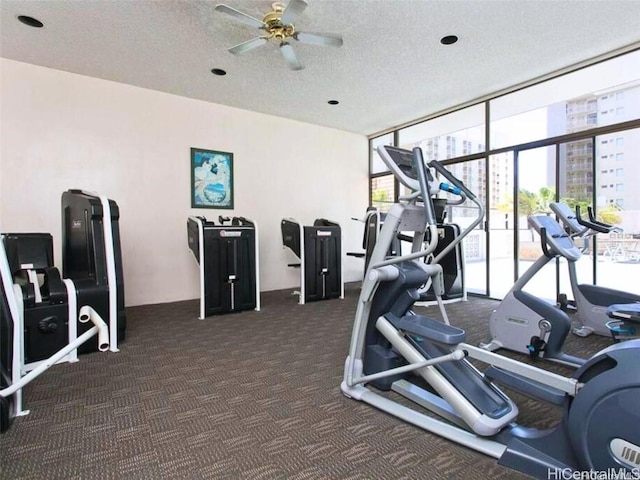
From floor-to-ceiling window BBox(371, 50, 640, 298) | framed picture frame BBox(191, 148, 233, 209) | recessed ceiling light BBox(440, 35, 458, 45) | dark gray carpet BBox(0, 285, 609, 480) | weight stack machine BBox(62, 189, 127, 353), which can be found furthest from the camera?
A: framed picture frame BBox(191, 148, 233, 209)

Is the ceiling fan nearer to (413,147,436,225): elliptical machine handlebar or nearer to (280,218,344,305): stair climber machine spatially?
(413,147,436,225): elliptical machine handlebar

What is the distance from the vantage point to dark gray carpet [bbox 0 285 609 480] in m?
1.55

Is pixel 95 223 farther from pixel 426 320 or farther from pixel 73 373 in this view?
pixel 426 320

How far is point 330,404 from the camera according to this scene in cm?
212

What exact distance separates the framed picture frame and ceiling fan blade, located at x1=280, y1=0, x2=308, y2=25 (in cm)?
281

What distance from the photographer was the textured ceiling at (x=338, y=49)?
120 inches

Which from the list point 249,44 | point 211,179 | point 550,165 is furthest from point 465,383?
point 211,179

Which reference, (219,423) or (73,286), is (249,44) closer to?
(73,286)

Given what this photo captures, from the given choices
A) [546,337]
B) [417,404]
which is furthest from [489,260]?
[417,404]

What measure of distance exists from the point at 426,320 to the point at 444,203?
79cm

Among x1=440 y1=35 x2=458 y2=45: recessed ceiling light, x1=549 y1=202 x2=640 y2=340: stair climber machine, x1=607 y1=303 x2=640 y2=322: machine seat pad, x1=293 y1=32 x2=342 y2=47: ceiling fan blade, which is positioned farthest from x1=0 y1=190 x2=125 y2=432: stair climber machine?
x1=549 y1=202 x2=640 y2=340: stair climber machine

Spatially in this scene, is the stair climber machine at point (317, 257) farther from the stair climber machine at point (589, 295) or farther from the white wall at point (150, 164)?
the stair climber machine at point (589, 295)

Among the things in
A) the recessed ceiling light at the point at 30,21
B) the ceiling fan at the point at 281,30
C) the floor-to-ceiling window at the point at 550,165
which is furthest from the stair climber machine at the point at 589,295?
the recessed ceiling light at the point at 30,21

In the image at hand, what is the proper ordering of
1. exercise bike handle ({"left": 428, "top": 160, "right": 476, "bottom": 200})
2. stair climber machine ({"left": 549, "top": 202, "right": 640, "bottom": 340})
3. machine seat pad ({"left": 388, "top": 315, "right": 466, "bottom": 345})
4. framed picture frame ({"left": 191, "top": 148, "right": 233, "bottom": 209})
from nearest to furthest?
machine seat pad ({"left": 388, "top": 315, "right": 466, "bottom": 345}) < exercise bike handle ({"left": 428, "top": 160, "right": 476, "bottom": 200}) < stair climber machine ({"left": 549, "top": 202, "right": 640, "bottom": 340}) < framed picture frame ({"left": 191, "top": 148, "right": 233, "bottom": 209})
